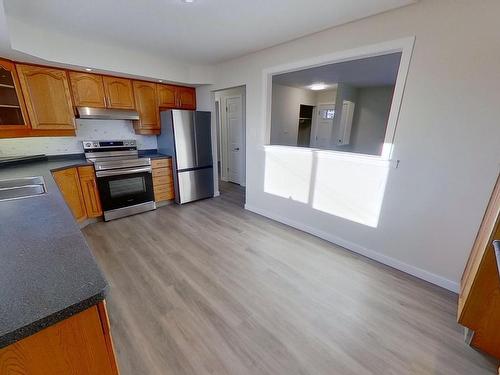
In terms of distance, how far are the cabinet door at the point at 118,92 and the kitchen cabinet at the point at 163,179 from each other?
97 centimetres

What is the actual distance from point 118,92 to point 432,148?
13.3 ft

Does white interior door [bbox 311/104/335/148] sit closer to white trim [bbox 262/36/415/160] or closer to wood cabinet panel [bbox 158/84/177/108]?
white trim [bbox 262/36/415/160]

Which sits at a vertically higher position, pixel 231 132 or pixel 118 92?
pixel 118 92

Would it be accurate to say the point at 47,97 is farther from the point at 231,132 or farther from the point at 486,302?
the point at 486,302

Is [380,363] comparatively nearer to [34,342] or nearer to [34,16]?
[34,342]

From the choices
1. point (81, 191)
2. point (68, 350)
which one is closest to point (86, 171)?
point (81, 191)

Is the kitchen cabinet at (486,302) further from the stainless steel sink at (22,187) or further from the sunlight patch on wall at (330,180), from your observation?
the stainless steel sink at (22,187)

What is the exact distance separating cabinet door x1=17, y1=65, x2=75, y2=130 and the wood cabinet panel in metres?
1.28

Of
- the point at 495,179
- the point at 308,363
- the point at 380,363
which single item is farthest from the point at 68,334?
the point at 495,179

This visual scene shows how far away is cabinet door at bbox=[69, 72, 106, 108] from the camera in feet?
9.73

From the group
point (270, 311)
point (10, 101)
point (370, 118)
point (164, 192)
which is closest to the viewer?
point (270, 311)

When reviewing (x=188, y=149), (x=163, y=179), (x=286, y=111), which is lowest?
(x=163, y=179)

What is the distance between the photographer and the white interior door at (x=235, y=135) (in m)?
4.99

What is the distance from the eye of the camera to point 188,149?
380 centimetres
